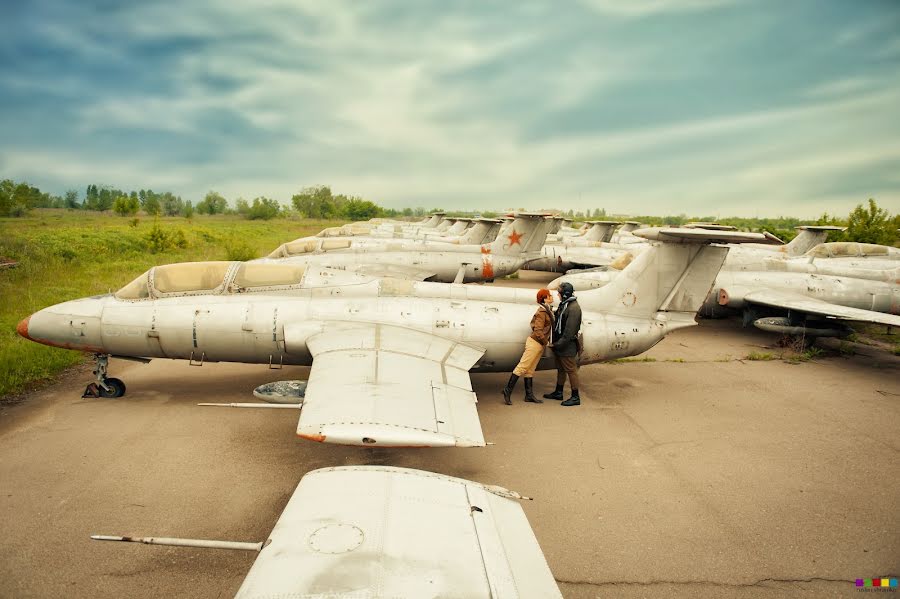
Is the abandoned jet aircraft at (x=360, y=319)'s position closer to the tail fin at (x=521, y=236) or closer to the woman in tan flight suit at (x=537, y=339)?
the woman in tan flight suit at (x=537, y=339)

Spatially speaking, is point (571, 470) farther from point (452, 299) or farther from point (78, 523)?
point (78, 523)

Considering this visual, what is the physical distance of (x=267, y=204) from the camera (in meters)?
99.4

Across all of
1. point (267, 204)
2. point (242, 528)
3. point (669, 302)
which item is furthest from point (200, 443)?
point (267, 204)

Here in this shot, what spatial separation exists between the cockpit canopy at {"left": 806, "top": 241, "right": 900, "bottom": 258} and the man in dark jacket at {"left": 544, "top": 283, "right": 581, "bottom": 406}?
1536cm

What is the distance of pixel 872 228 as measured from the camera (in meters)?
26.9

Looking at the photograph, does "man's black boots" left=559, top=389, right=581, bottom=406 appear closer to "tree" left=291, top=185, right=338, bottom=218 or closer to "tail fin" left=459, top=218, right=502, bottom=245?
"tail fin" left=459, top=218, right=502, bottom=245

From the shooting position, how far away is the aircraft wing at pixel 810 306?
9.93 m

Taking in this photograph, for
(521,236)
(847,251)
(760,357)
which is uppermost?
(521,236)

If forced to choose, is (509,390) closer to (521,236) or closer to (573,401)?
(573,401)

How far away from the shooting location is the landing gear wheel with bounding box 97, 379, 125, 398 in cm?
785

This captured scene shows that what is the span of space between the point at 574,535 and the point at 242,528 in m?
3.41

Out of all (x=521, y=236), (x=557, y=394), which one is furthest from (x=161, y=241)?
(x=557, y=394)

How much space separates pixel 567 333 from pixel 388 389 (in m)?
3.27

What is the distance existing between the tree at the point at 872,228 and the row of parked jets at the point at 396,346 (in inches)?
736
